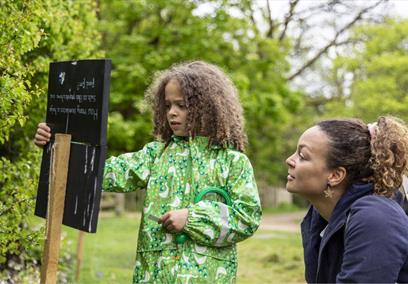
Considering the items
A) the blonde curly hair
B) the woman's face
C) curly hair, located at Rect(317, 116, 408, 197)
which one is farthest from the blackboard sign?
the blonde curly hair

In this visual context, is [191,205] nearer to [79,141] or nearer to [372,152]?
[79,141]

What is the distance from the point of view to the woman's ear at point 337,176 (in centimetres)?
291

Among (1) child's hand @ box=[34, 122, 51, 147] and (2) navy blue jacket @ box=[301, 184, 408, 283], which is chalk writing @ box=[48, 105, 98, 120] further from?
(2) navy blue jacket @ box=[301, 184, 408, 283]

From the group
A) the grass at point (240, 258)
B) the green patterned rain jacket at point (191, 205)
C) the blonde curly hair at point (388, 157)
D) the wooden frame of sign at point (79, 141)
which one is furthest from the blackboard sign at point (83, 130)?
the grass at point (240, 258)

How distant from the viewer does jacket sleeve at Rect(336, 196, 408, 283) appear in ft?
8.22

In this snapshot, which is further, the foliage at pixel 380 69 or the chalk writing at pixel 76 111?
the foliage at pixel 380 69

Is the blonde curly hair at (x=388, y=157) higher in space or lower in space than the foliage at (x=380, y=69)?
lower

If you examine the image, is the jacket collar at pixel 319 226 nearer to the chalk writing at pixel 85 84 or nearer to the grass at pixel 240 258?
→ the chalk writing at pixel 85 84

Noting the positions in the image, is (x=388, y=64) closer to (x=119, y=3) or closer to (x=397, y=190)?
(x=119, y=3)

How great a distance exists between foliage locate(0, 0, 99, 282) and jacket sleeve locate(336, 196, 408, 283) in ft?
7.58

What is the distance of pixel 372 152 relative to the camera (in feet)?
9.38

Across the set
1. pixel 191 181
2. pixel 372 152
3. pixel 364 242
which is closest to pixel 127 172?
pixel 191 181

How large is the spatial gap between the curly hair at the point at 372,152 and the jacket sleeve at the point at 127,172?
3.81ft

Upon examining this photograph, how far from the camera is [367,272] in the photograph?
251cm
